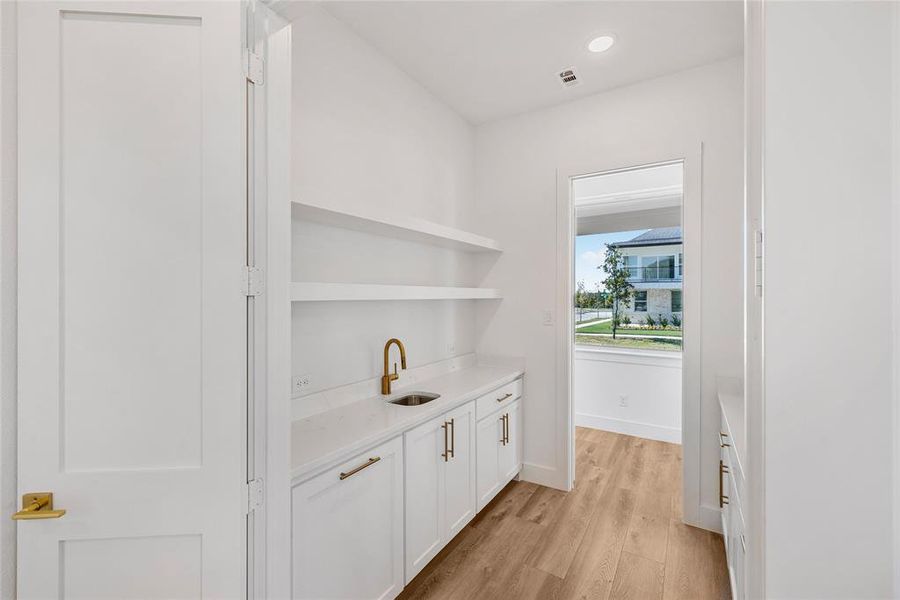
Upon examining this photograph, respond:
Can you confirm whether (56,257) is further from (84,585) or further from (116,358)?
(84,585)

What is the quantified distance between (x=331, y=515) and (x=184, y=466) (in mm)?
590

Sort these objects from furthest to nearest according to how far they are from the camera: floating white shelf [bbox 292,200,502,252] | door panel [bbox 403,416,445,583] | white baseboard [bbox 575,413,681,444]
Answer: white baseboard [bbox 575,413,681,444] → door panel [bbox 403,416,445,583] → floating white shelf [bbox 292,200,502,252]

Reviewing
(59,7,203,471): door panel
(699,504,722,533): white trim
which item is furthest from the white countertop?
(699,504,722,533): white trim

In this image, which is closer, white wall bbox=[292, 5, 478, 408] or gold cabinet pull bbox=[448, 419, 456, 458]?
white wall bbox=[292, 5, 478, 408]

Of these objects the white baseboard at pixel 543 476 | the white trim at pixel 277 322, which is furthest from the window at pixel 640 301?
the white trim at pixel 277 322

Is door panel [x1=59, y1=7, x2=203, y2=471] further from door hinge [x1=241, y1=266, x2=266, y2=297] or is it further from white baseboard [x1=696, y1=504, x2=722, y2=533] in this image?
white baseboard [x1=696, y1=504, x2=722, y2=533]

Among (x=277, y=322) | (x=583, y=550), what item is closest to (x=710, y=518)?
(x=583, y=550)

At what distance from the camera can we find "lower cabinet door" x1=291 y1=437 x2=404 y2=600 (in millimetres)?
1332

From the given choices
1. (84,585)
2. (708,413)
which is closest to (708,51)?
(708,413)

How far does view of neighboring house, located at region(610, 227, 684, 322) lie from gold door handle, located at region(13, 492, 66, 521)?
434 cm

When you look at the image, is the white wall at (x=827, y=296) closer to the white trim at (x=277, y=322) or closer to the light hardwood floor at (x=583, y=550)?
the white trim at (x=277, y=322)

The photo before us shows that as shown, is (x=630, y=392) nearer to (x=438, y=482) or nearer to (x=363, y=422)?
(x=438, y=482)

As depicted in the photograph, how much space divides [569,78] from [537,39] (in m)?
0.46

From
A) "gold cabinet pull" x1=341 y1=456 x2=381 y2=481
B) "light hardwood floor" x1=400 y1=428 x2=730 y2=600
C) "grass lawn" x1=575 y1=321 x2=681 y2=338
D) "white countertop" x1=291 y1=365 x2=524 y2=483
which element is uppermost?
"grass lawn" x1=575 y1=321 x2=681 y2=338
